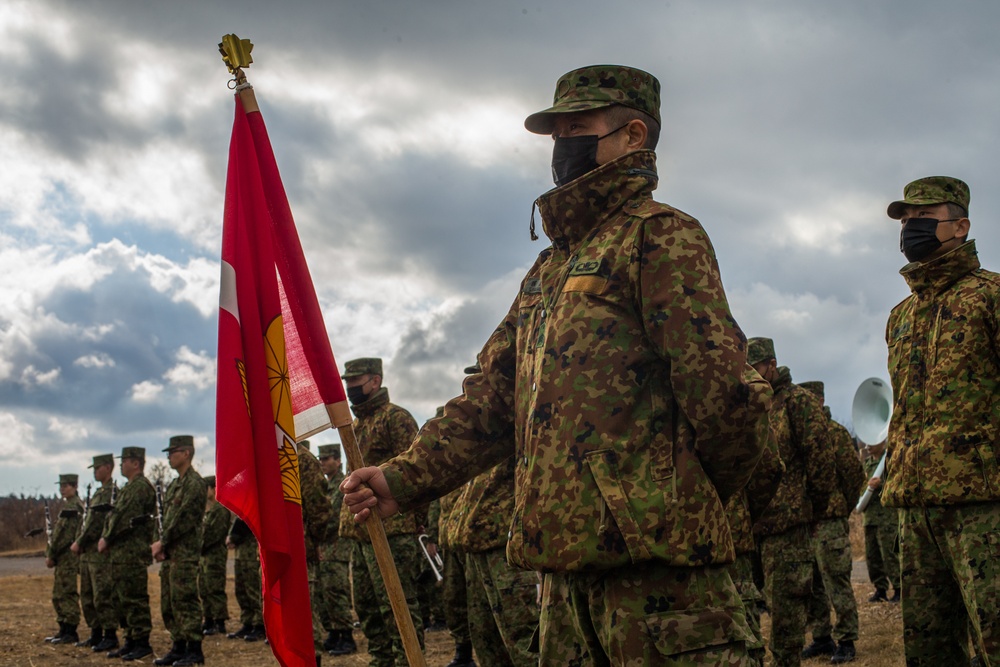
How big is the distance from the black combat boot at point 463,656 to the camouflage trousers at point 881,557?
20.1 ft

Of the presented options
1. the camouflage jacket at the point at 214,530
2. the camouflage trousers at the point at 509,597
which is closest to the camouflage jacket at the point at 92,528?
the camouflage jacket at the point at 214,530

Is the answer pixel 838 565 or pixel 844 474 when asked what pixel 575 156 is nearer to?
pixel 844 474

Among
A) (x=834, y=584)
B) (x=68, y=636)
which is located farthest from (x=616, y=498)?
(x=68, y=636)

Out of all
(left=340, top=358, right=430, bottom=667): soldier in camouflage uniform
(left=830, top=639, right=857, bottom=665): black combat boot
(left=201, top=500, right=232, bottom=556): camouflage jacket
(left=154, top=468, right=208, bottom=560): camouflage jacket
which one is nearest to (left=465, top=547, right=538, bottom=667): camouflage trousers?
(left=340, top=358, right=430, bottom=667): soldier in camouflage uniform

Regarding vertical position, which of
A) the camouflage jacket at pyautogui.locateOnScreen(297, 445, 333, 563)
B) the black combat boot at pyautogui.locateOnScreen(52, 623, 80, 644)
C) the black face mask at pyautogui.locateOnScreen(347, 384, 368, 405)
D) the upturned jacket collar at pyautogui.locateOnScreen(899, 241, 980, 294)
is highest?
the black face mask at pyautogui.locateOnScreen(347, 384, 368, 405)

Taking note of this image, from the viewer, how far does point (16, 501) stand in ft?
221

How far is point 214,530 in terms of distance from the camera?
14578 mm

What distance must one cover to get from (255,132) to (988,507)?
13.1ft

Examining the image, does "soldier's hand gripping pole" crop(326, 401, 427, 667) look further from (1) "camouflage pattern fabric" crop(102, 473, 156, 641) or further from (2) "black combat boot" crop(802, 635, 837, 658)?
(1) "camouflage pattern fabric" crop(102, 473, 156, 641)

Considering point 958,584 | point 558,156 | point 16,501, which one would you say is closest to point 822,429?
point 958,584

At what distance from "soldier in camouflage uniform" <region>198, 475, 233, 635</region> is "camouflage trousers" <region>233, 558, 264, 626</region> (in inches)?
11.1

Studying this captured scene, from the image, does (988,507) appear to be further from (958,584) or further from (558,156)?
(558,156)

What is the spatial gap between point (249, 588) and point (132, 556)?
1959 mm

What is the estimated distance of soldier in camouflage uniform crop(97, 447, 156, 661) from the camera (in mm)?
13172
